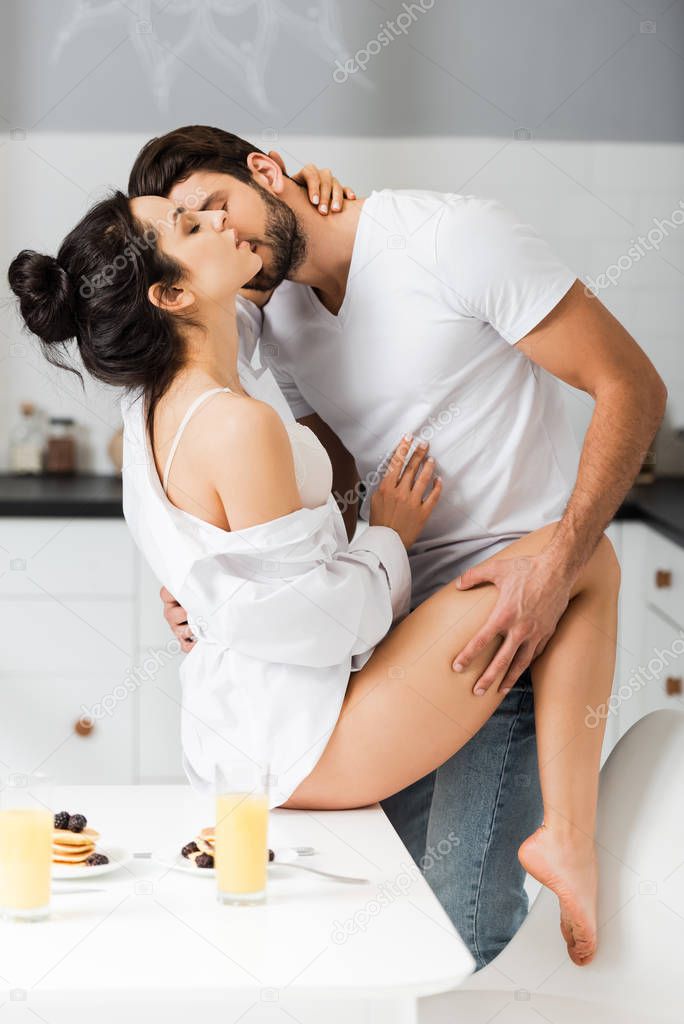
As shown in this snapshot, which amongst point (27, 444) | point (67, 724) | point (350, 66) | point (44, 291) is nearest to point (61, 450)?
point (27, 444)

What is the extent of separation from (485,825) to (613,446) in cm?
47

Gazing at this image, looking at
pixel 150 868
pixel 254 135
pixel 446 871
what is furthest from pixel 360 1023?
pixel 254 135

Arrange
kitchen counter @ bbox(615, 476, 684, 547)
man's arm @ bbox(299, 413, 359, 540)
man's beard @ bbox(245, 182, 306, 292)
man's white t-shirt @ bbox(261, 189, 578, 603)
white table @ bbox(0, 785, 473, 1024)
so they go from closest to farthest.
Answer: white table @ bbox(0, 785, 473, 1024) → man's white t-shirt @ bbox(261, 189, 578, 603) → man's beard @ bbox(245, 182, 306, 292) → man's arm @ bbox(299, 413, 359, 540) → kitchen counter @ bbox(615, 476, 684, 547)

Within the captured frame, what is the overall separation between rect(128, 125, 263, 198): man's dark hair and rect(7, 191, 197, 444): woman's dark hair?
0.59 feet

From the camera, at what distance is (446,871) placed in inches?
53.9

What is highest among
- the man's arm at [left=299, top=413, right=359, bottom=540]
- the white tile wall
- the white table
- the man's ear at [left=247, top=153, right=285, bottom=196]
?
the white tile wall

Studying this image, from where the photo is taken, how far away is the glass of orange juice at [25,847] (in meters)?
0.84

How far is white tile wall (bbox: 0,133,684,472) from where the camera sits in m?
2.82

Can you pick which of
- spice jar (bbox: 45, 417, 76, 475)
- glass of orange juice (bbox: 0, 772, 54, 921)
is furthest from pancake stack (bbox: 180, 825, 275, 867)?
spice jar (bbox: 45, 417, 76, 475)

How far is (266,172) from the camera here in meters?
1.49

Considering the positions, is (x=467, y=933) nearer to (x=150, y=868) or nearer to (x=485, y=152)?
(x=150, y=868)

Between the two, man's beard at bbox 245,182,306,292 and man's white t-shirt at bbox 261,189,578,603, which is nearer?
man's white t-shirt at bbox 261,189,578,603

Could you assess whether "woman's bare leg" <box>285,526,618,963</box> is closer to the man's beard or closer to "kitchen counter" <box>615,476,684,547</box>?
the man's beard

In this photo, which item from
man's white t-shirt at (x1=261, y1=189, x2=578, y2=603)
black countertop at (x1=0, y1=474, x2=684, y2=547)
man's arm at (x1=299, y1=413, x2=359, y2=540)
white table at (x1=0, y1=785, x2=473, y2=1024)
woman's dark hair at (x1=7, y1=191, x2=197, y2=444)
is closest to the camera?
white table at (x1=0, y1=785, x2=473, y2=1024)
